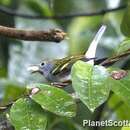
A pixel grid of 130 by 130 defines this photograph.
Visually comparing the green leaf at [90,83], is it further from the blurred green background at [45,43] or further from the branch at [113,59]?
the blurred green background at [45,43]

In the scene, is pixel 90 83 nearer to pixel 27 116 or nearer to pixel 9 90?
pixel 27 116

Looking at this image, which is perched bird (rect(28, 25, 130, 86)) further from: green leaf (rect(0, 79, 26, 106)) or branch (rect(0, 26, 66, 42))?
green leaf (rect(0, 79, 26, 106))

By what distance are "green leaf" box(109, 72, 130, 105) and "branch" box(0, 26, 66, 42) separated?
0.65ft

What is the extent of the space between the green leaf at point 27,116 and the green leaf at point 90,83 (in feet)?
0.32

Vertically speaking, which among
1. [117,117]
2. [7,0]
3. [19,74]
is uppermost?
[7,0]

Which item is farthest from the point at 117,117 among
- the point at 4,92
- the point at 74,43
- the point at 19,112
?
the point at 19,112

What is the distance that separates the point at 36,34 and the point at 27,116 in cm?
20

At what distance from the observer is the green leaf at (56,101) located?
775 millimetres

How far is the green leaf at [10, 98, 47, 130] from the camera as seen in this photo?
2.59 ft

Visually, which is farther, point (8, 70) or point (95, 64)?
point (8, 70)

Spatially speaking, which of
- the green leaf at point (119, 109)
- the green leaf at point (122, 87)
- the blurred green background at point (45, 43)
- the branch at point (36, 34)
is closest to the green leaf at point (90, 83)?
the green leaf at point (122, 87)

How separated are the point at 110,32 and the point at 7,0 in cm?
59

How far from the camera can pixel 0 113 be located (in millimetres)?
870

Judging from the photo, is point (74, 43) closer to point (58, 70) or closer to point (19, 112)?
point (58, 70)
